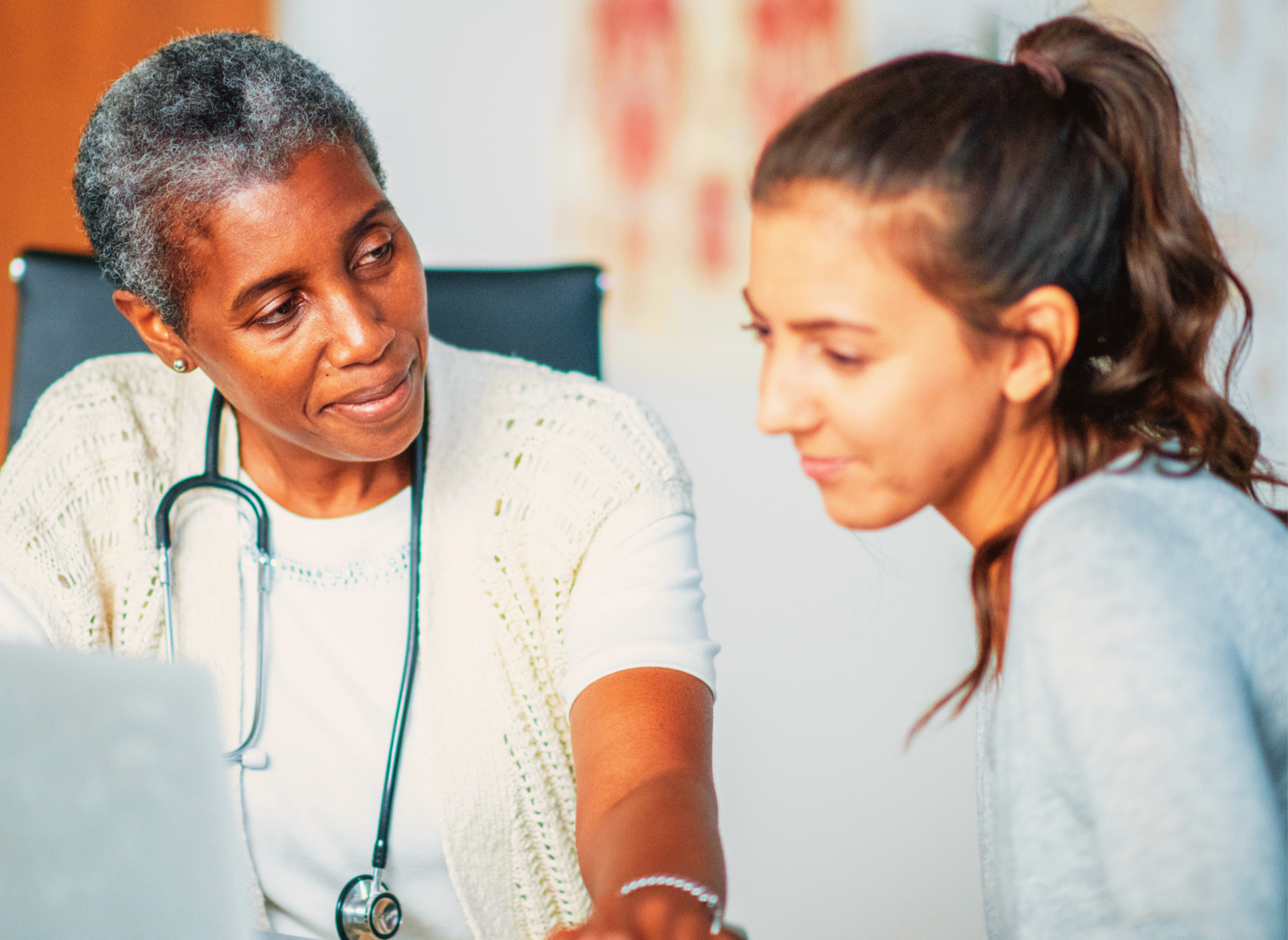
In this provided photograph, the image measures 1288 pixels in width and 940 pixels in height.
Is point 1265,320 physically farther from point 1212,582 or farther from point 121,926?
point 121,926

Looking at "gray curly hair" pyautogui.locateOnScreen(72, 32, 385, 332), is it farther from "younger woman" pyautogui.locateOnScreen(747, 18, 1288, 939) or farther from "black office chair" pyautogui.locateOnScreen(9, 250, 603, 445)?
"younger woman" pyautogui.locateOnScreen(747, 18, 1288, 939)

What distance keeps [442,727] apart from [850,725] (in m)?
1.23

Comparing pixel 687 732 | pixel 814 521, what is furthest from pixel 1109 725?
pixel 814 521

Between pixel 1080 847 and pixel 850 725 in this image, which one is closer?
pixel 1080 847

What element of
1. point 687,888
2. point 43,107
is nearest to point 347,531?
point 687,888

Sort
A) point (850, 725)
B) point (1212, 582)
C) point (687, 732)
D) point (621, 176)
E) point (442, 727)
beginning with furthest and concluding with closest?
1. point (621, 176)
2. point (850, 725)
3. point (442, 727)
4. point (687, 732)
5. point (1212, 582)

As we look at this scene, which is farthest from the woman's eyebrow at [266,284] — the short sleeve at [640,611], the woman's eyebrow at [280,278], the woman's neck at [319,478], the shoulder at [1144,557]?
the shoulder at [1144,557]

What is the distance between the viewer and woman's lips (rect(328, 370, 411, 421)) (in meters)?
0.98

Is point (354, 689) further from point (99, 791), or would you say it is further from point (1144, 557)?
point (1144, 557)

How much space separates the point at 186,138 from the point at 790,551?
1.66 metres

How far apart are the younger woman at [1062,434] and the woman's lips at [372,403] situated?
1.31 ft

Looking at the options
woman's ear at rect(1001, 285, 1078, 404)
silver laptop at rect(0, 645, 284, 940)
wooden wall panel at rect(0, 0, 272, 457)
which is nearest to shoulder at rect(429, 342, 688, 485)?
woman's ear at rect(1001, 285, 1078, 404)

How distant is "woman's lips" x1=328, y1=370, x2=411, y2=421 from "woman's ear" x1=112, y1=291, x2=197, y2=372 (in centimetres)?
17

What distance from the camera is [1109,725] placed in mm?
556
